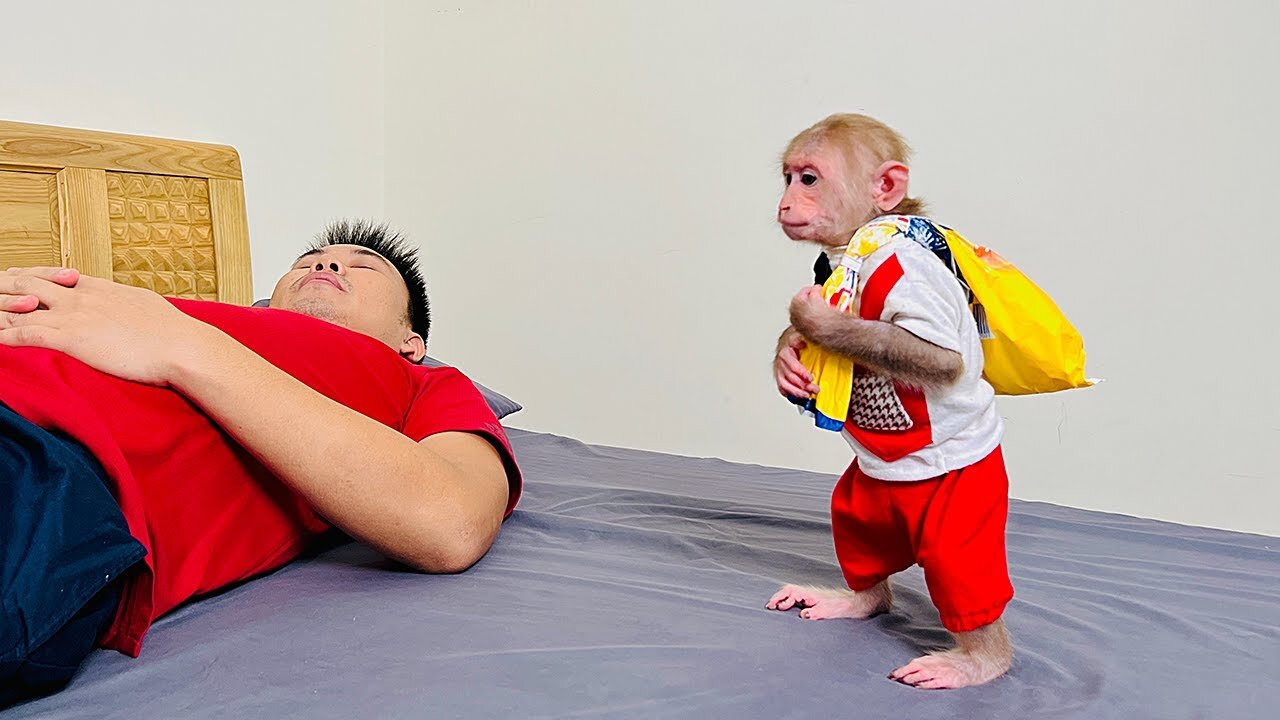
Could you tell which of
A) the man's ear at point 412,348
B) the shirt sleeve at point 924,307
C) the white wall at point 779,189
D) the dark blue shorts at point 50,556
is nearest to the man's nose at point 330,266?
the man's ear at point 412,348

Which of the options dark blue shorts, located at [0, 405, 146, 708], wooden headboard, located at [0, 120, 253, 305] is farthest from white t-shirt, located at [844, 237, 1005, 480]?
wooden headboard, located at [0, 120, 253, 305]

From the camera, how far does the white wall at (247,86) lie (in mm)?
2199

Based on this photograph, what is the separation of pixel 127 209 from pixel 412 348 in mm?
745

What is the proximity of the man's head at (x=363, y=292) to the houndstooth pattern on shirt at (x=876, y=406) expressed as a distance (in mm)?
948

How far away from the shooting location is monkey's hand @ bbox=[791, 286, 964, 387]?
38.3 inches

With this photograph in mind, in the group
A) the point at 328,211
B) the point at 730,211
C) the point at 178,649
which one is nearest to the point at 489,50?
the point at 328,211

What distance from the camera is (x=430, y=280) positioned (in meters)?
3.26

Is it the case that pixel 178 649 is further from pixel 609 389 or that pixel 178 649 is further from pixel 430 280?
pixel 430 280

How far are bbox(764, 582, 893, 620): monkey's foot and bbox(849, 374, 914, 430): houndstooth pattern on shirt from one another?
0.21 metres

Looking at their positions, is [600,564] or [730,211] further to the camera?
[730,211]

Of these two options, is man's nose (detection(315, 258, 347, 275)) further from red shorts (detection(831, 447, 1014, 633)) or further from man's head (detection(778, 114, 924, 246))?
red shorts (detection(831, 447, 1014, 633))

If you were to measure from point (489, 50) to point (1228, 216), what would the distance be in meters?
1.94

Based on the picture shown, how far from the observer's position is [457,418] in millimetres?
1383

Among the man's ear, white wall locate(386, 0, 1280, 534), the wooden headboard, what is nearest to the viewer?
the man's ear
